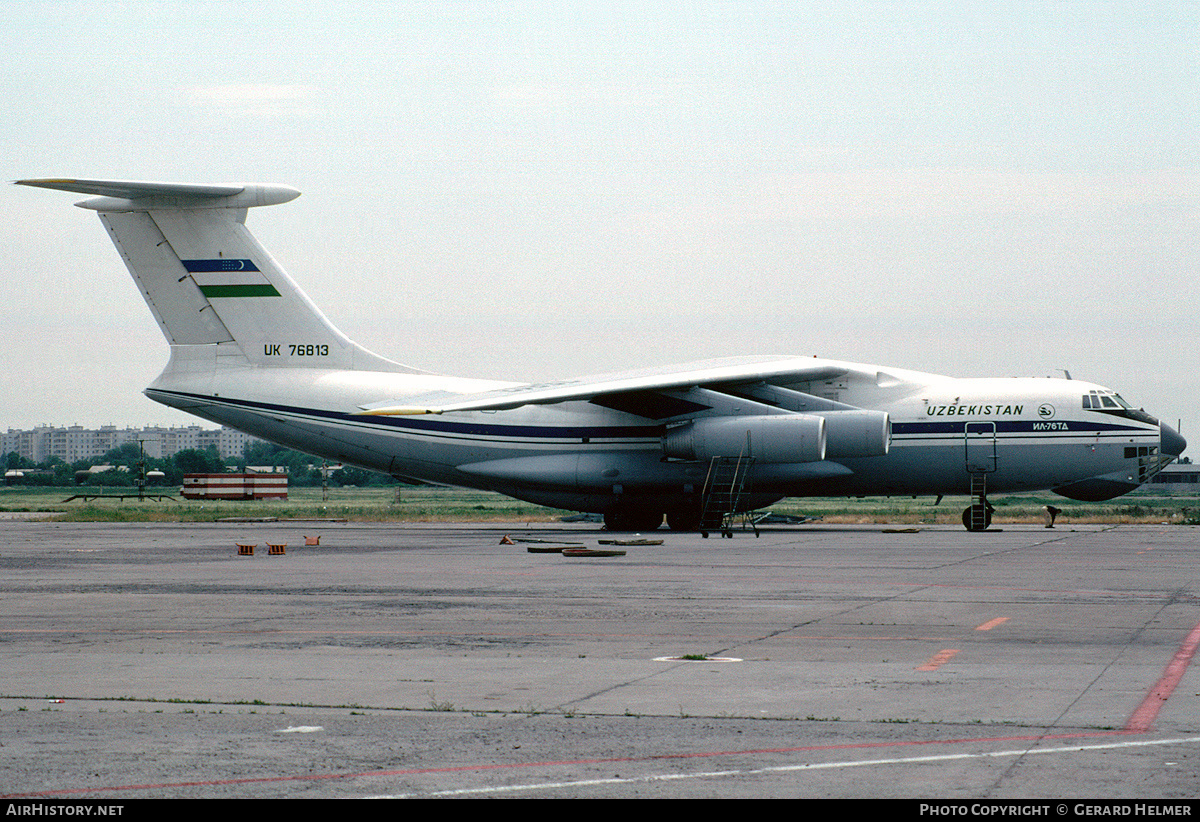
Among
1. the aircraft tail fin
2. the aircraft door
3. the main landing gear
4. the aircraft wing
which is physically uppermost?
the aircraft tail fin

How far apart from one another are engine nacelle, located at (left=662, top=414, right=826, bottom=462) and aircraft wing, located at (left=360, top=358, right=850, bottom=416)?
42.6 inches

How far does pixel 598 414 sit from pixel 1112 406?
1273 centimetres

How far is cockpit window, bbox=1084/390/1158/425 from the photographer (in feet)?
107

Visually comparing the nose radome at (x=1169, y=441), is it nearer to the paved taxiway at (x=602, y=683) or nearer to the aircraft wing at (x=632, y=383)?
the aircraft wing at (x=632, y=383)

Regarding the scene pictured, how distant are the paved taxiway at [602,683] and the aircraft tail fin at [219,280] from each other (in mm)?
15837

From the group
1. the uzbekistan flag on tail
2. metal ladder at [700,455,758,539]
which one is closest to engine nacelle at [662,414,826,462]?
metal ladder at [700,455,758,539]

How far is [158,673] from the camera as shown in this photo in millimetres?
10023

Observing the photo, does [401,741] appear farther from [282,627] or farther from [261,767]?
[282,627]

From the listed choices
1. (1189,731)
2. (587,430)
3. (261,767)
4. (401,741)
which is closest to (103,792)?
(261,767)

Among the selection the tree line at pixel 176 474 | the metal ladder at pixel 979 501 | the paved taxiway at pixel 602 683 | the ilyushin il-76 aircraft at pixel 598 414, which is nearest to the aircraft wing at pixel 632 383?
the ilyushin il-76 aircraft at pixel 598 414

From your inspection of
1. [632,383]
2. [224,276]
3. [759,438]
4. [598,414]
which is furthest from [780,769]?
[224,276]

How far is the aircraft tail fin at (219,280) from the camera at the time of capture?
34.6m

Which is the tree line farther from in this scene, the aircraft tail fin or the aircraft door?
the aircraft door

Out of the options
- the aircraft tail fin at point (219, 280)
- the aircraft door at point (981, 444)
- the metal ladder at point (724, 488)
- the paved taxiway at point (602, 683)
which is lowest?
the paved taxiway at point (602, 683)
